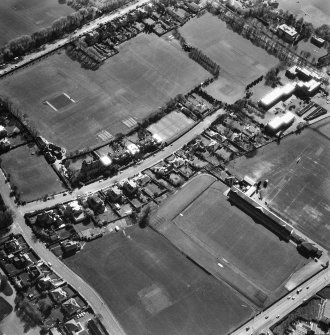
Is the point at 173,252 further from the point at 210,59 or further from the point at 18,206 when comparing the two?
the point at 210,59

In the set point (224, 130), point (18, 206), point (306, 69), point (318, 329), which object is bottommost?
point (18, 206)

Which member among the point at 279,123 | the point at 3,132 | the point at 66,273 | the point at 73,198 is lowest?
the point at 66,273

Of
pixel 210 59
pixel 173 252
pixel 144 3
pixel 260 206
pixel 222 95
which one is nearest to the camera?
pixel 173 252

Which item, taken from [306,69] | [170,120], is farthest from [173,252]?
[306,69]

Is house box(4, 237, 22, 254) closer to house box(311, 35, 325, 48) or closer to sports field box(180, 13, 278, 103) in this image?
sports field box(180, 13, 278, 103)

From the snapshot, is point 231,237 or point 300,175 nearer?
point 231,237

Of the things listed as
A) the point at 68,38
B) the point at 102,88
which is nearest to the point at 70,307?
the point at 102,88

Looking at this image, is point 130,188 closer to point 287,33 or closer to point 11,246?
point 11,246
